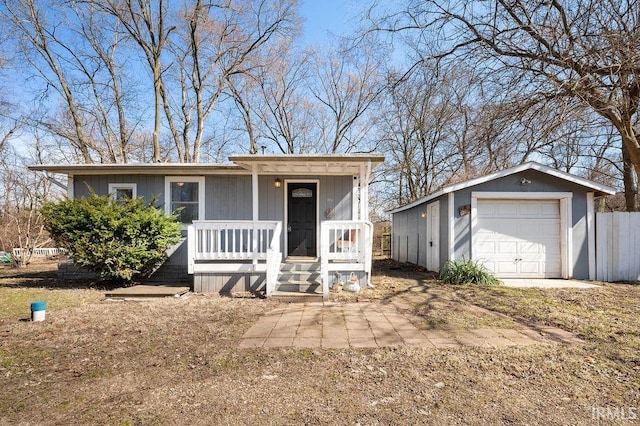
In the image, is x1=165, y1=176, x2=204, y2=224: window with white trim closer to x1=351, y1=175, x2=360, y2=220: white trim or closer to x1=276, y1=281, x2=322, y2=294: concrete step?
x1=276, y1=281, x2=322, y2=294: concrete step

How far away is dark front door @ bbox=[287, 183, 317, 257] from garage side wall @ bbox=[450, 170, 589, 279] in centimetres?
364

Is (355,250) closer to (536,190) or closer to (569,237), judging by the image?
(536,190)

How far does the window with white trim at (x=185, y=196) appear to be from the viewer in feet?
27.1

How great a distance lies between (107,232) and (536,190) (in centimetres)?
1001

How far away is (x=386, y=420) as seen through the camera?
7.36 ft

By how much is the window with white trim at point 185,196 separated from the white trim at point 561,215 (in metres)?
6.90

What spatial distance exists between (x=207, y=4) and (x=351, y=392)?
54.1 feet

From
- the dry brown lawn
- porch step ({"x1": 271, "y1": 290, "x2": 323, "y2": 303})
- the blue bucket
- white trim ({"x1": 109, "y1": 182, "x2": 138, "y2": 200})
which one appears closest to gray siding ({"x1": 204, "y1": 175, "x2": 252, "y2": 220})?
white trim ({"x1": 109, "y1": 182, "x2": 138, "y2": 200})

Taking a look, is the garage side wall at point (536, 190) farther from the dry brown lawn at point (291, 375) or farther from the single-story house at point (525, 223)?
the dry brown lawn at point (291, 375)

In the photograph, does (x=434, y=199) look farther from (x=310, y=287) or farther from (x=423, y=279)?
(x=310, y=287)

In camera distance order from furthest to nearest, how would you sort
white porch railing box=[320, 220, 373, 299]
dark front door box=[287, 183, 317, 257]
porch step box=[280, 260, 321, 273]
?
1. dark front door box=[287, 183, 317, 257]
2. porch step box=[280, 260, 321, 273]
3. white porch railing box=[320, 220, 373, 299]

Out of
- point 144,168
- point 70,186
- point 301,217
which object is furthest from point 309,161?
point 70,186

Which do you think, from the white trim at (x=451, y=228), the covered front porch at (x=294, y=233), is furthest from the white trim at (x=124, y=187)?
the white trim at (x=451, y=228)

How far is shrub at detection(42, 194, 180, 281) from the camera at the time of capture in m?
6.75
